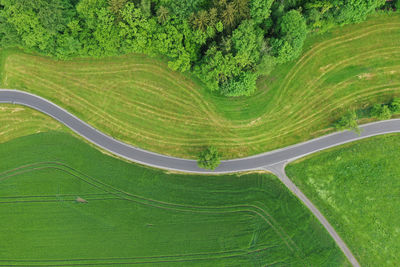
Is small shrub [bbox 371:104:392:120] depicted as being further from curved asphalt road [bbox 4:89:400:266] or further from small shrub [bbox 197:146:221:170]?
small shrub [bbox 197:146:221:170]

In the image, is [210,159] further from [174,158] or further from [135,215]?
[135,215]

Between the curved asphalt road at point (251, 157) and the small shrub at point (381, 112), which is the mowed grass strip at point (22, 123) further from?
the small shrub at point (381, 112)

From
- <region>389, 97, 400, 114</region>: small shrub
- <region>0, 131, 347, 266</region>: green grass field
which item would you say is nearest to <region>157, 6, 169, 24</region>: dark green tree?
<region>0, 131, 347, 266</region>: green grass field

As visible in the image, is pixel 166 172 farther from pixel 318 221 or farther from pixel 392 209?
pixel 392 209

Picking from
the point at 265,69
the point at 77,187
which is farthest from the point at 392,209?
the point at 77,187

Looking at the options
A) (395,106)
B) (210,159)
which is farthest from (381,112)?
(210,159)

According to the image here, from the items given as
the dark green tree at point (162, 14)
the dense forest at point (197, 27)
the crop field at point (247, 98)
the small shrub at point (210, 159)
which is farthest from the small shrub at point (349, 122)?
the dark green tree at point (162, 14)
